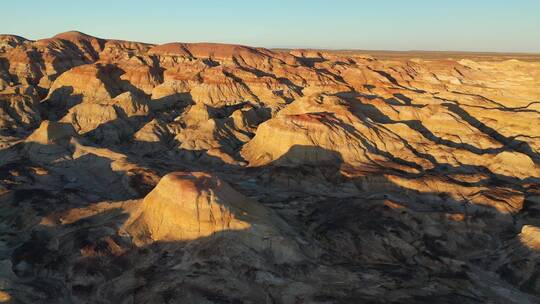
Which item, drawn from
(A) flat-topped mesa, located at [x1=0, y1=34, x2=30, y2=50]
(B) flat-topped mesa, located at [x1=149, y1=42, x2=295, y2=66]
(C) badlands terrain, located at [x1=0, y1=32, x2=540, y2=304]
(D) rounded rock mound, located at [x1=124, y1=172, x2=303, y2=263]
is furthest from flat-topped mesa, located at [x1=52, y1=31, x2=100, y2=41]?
(D) rounded rock mound, located at [x1=124, y1=172, x2=303, y2=263]

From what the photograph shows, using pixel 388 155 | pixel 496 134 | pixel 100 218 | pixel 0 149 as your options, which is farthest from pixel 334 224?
pixel 0 149

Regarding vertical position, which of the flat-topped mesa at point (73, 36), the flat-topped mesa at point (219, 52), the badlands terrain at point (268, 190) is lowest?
the badlands terrain at point (268, 190)

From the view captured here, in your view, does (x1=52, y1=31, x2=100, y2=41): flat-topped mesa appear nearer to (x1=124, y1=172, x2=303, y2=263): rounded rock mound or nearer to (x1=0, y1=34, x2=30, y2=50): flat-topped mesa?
(x1=0, y1=34, x2=30, y2=50): flat-topped mesa

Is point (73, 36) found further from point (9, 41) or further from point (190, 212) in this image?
point (190, 212)

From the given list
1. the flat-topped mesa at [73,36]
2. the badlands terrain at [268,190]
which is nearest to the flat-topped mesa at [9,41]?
the flat-topped mesa at [73,36]

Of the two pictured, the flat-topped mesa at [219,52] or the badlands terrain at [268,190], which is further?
the flat-topped mesa at [219,52]

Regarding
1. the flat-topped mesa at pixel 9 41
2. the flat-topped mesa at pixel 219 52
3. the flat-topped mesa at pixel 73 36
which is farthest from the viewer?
the flat-topped mesa at pixel 73 36

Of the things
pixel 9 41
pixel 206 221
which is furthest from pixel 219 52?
pixel 206 221

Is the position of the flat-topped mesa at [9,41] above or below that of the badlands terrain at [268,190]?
above

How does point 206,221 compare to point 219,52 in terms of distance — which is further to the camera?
point 219,52

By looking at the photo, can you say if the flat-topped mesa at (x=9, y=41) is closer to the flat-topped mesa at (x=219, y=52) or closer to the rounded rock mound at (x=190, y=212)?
the flat-topped mesa at (x=219, y=52)
